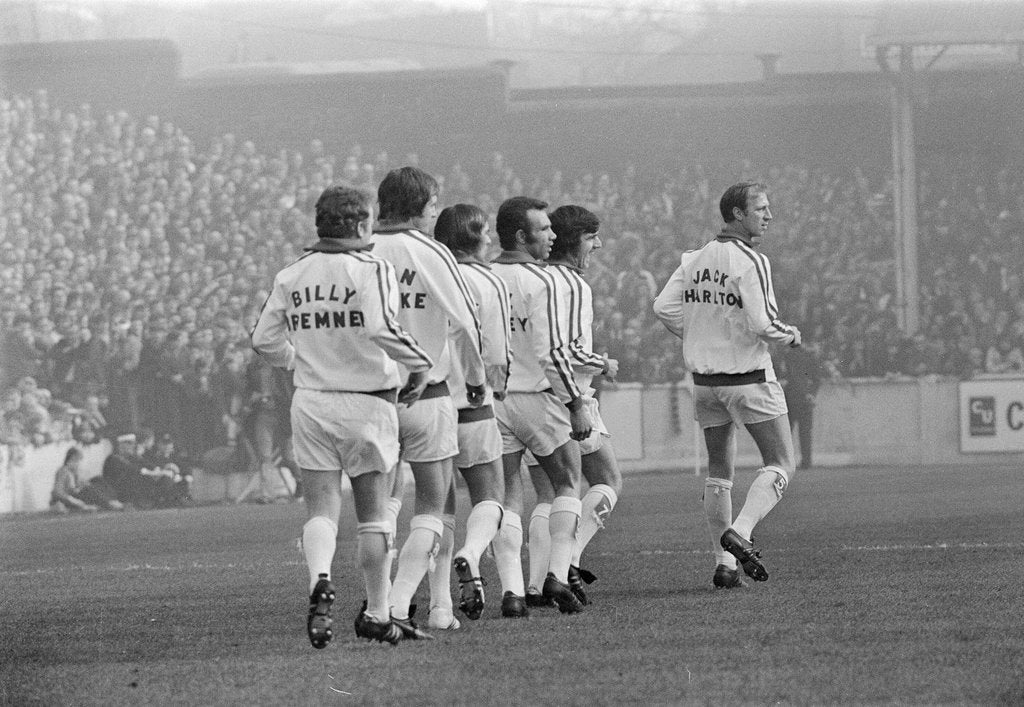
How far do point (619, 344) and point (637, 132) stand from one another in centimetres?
324

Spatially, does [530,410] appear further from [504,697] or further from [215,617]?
[504,697]

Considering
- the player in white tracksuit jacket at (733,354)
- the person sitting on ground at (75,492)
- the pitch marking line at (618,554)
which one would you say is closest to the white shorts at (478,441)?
the player in white tracksuit jacket at (733,354)

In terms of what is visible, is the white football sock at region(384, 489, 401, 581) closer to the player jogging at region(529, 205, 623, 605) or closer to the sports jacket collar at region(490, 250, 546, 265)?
the player jogging at region(529, 205, 623, 605)

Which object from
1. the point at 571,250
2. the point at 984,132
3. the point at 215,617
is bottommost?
the point at 215,617

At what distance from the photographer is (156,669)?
552cm

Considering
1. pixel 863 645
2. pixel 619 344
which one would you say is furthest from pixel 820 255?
pixel 863 645

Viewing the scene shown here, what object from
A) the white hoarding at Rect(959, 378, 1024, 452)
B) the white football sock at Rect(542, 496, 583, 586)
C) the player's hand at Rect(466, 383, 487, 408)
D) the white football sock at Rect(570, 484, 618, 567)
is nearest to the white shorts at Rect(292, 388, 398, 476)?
the player's hand at Rect(466, 383, 487, 408)

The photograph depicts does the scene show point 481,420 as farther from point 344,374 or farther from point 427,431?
point 344,374

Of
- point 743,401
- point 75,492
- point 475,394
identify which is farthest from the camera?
point 75,492

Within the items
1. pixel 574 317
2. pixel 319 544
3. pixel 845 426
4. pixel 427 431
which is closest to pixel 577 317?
pixel 574 317

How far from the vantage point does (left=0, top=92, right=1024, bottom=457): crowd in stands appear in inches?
709

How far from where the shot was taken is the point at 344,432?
18.5 feet

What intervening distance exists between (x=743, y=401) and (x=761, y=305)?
452mm

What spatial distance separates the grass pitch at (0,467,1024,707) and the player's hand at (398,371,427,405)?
83cm
